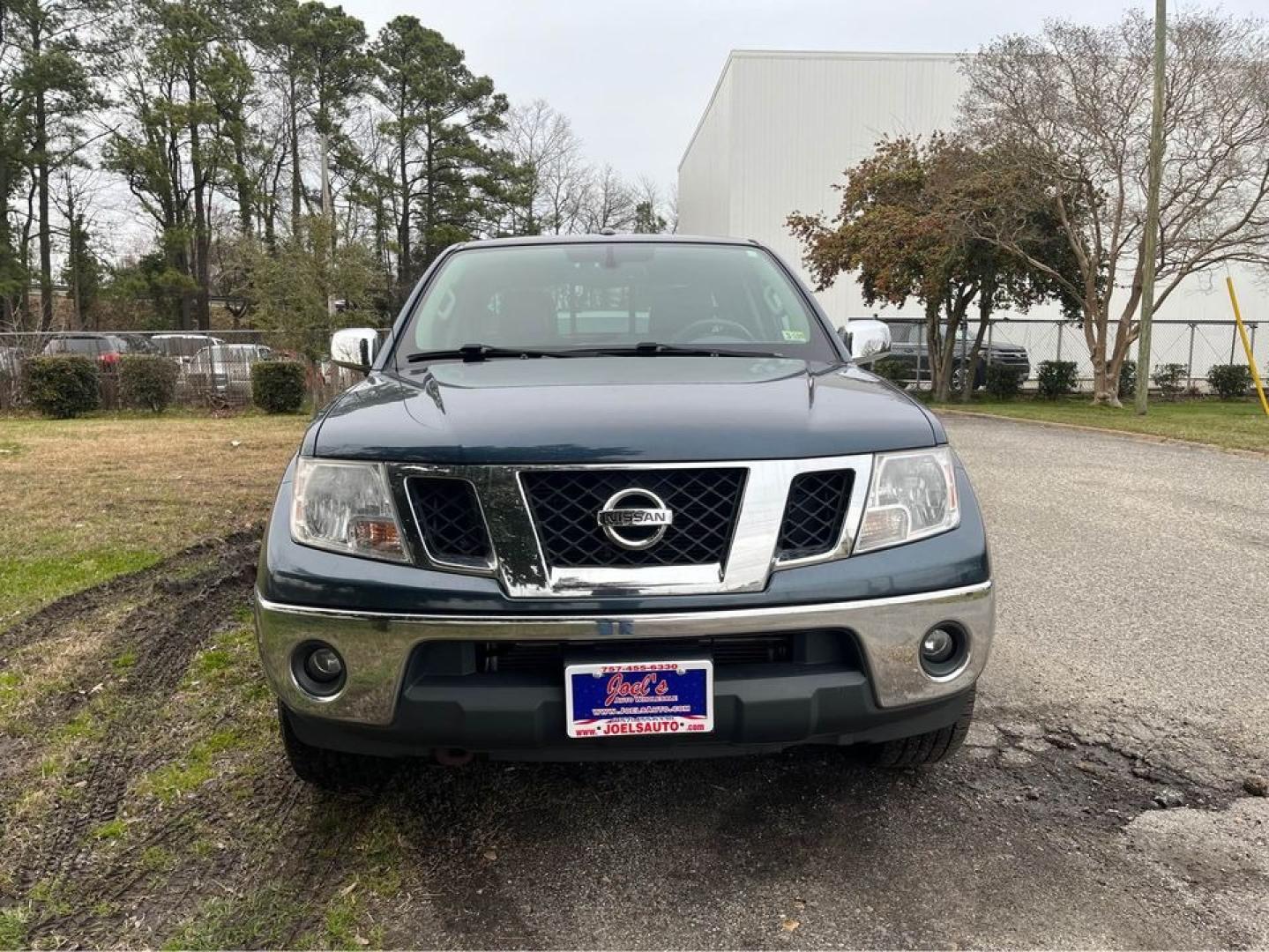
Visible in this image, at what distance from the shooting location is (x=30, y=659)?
3.47 m

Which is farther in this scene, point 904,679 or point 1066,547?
point 1066,547

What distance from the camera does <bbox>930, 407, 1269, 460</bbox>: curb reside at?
33.5 ft

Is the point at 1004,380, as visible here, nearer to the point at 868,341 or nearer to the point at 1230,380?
the point at 1230,380

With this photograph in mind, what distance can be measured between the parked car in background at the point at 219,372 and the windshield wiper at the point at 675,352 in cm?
1377

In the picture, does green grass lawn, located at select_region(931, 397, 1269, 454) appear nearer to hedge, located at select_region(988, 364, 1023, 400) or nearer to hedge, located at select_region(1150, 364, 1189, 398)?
hedge, located at select_region(988, 364, 1023, 400)

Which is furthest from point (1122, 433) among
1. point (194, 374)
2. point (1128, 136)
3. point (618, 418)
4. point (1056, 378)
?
point (194, 374)

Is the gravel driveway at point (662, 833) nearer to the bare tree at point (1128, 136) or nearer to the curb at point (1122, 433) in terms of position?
the curb at point (1122, 433)

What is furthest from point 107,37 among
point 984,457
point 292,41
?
point 984,457

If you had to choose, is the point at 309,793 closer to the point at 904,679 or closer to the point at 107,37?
the point at 904,679

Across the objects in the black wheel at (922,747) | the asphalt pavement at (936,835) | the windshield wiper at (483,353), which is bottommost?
the asphalt pavement at (936,835)

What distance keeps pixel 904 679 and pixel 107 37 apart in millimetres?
38094

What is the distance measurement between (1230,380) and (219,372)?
23019mm

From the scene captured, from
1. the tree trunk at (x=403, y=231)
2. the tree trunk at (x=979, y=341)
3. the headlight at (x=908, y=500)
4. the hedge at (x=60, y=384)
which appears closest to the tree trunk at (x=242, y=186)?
the tree trunk at (x=403, y=231)

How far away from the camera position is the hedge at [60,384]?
13953mm
